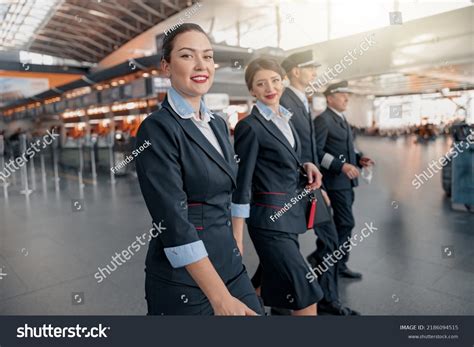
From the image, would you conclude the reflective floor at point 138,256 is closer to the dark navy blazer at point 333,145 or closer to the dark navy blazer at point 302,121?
the dark navy blazer at point 333,145

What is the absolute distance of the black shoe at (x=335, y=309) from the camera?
2191 millimetres

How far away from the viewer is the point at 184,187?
103cm

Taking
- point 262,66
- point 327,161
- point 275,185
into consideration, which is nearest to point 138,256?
point 327,161

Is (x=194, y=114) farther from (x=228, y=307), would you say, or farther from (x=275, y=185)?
(x=275, y=185)

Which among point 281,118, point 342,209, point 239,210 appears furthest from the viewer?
point 342,209

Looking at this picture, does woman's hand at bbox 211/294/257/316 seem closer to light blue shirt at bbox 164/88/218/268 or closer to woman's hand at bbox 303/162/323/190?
light blue shirt at bbox 164/88/218/268

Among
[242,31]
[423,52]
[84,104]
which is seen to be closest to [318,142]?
[242,31]

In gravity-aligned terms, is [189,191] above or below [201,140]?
below

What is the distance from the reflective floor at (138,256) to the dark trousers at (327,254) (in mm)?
242

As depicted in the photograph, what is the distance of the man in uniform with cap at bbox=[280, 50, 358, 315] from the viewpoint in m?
1.98

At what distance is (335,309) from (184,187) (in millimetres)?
1607

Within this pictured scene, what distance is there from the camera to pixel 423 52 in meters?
7.54

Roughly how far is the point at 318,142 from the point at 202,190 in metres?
1.68
